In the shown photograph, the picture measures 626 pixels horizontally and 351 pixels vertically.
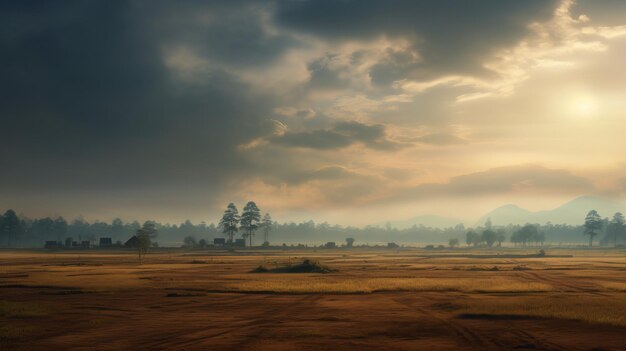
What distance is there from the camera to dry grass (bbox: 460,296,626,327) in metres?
30.5

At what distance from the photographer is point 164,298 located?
40.0 m

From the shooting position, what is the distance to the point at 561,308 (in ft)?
112

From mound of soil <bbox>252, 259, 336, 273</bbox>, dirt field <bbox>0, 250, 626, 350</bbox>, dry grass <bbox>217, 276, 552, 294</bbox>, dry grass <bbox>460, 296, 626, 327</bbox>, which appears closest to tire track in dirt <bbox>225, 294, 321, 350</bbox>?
dirt field <bbox>0, 250, 626, 350</bbox>

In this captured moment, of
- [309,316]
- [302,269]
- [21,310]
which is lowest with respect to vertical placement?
[302,269]

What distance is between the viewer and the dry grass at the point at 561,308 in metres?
30.5

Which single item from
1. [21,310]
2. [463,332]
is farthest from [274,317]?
[21,310]

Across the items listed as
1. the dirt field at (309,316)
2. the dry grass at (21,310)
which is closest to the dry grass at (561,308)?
the dirt field at (309,316)

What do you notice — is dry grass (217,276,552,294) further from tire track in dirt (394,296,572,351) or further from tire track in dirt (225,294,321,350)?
tire track in dirt (394,296,572,351)

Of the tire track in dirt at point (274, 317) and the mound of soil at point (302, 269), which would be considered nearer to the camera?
the tire track in dirt at point (274, 317)

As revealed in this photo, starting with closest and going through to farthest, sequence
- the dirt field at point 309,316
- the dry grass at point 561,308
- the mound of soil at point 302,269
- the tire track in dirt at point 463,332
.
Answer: the tire track in dirt at point 463,332
the dirt field at point 309,316
the dry grass at point 561,308
the mound of soil at point 302,269

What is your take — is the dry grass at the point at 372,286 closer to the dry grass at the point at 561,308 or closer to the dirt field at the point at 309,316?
the dirt field at the point at 309,316

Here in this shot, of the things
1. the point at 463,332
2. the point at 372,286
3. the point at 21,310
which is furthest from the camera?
the point at 372,286

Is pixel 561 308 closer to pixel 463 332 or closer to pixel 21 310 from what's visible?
pixel 463 332

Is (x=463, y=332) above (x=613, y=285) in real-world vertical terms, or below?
above
